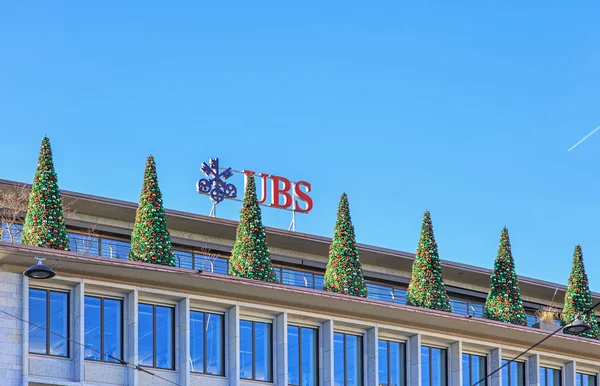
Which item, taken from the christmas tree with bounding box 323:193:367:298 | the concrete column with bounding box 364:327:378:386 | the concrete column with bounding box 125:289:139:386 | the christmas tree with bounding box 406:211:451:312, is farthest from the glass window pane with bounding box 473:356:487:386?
Answer: the concrete column with bounding box 125:289:139:386

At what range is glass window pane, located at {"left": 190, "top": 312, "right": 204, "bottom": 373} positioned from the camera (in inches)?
2341

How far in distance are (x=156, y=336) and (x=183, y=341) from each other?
3.24 ft

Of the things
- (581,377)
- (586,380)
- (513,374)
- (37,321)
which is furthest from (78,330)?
(586,380)

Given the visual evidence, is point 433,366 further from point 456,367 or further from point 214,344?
point 214,344

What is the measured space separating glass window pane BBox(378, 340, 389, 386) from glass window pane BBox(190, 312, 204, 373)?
7.99 meters

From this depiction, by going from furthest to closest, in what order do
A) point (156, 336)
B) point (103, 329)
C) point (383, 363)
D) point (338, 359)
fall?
point (383, 363) < point (338, 359) < point (156, 336) < point (103, 329)

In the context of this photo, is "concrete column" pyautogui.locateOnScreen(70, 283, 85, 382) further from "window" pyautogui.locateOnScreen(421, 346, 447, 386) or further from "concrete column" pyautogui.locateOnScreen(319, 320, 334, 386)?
"window" pyautogui.locateOnScreen(421, 346, 447, 386)

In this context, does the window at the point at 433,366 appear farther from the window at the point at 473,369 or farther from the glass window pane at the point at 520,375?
the glass window pane at the point at 520,375

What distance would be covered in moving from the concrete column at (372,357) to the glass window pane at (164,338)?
8551mm

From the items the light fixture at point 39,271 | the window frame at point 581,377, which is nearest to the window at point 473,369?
the window frame at point 581,377

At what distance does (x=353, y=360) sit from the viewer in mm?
63719

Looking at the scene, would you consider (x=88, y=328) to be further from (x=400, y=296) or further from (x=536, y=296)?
(x=536, y=296)

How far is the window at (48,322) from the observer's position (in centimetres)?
5606

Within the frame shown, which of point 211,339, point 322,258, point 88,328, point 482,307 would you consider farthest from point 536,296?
point 88,328
